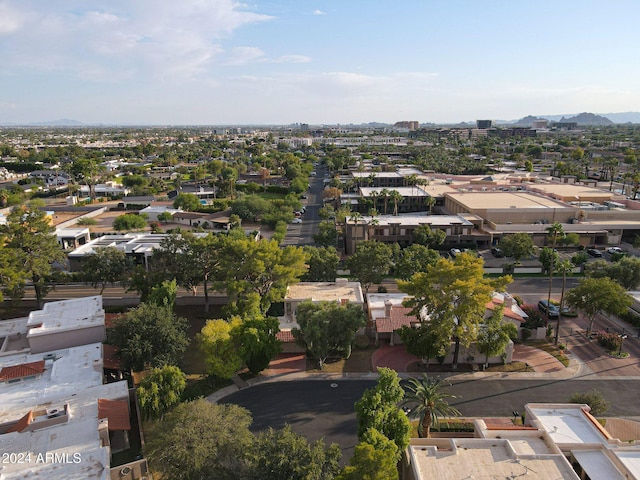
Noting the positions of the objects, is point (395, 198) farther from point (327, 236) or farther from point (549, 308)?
point (549, 308)

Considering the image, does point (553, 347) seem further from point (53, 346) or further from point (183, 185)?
point (183, 185)

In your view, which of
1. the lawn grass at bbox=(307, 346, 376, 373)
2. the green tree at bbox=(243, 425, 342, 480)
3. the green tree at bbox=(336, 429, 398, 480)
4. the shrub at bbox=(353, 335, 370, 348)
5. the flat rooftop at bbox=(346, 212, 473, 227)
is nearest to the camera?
the green tree at bbox=(336, 429, 398, 480)

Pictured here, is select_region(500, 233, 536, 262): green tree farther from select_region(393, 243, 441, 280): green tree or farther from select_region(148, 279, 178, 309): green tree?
select_region(148, 279, 178, 309): green tree

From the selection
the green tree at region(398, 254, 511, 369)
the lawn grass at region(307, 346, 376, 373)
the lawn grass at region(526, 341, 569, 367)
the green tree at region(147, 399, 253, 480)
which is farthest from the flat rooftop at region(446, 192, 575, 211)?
the green tree at region(147, 399, 253, 480)

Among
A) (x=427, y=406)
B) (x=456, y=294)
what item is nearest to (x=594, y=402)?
(x=456, y=294)

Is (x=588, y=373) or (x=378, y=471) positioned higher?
(x=378, y=471)

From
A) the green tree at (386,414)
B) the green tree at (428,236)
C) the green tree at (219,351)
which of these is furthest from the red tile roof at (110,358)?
the green tree at (428,236)

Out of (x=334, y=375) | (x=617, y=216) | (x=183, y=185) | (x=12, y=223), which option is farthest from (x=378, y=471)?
(x=183, y=185)
